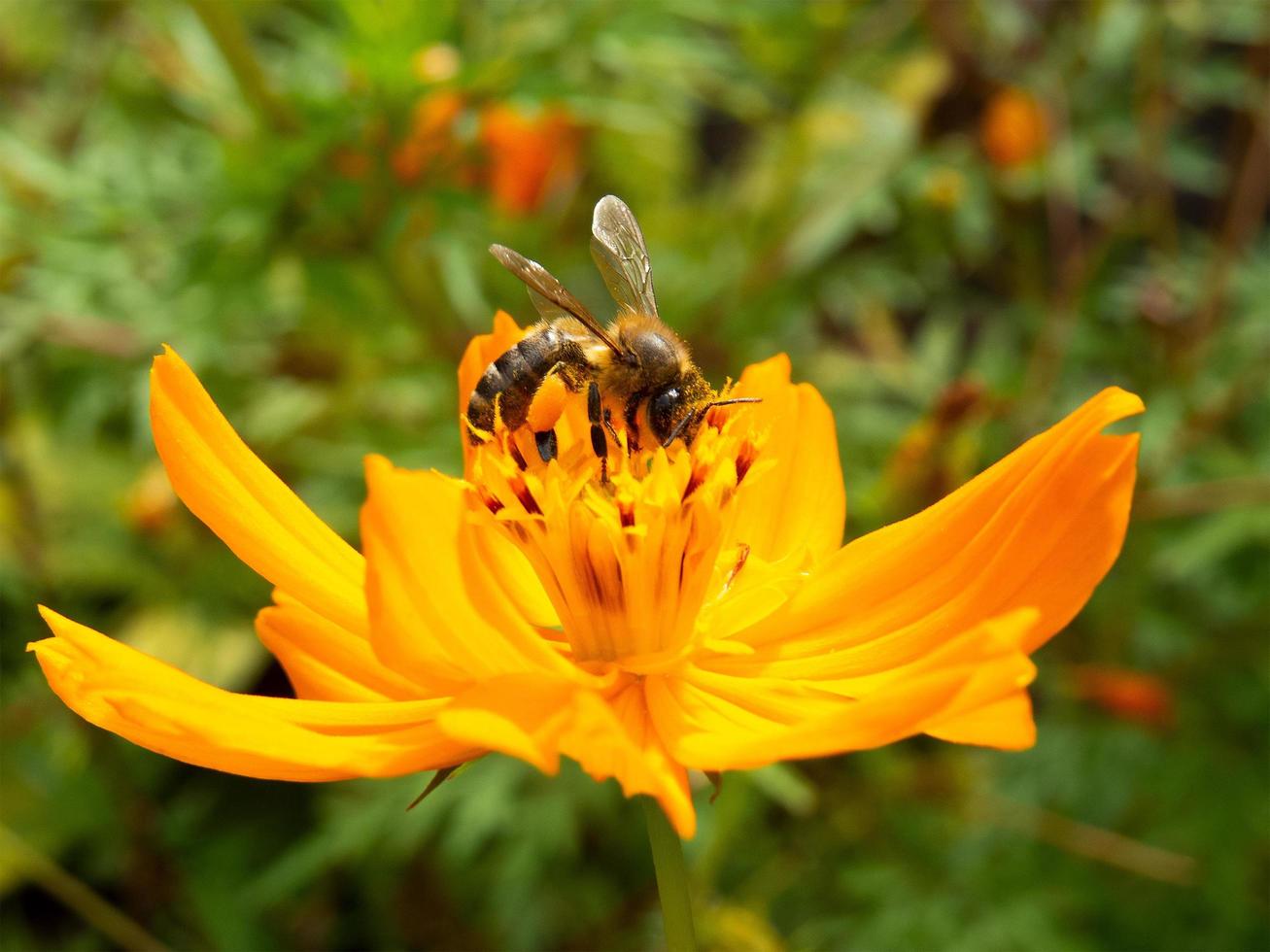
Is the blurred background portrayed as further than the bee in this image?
Yes

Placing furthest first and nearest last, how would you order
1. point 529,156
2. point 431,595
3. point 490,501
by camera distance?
point 529,156 < point 490,501 < point 431,595

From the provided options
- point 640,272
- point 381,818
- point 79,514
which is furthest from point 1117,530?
point 79,514

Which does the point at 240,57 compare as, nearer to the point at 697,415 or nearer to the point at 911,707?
the point at 697,415

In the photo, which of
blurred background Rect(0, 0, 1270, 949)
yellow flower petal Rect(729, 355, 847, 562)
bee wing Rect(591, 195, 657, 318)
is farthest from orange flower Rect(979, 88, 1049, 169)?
yellow flower petal Rect(729, 355, 847, 562)

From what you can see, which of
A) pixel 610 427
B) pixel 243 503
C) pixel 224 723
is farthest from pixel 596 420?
pixel 224 723

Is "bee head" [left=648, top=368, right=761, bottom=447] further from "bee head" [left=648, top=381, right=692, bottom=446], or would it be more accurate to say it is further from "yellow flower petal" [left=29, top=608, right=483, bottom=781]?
"yellow flower petal" [left=29, top=608, right=483, bottom=781]

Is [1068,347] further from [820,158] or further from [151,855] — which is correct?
[151,855]

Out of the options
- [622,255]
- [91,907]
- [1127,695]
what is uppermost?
[622,255]

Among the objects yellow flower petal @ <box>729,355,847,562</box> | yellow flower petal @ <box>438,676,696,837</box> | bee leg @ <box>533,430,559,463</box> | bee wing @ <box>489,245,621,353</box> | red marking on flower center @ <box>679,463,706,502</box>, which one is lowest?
yellow flower petal @ <box>729,355,847,562</box>
